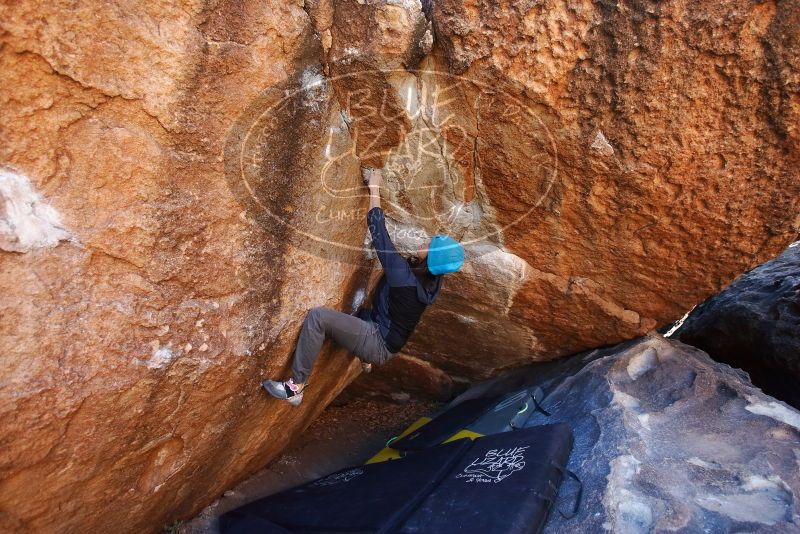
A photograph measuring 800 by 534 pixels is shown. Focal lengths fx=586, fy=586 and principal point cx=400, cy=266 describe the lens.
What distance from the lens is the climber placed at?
2666mm

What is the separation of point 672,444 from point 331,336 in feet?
5.18

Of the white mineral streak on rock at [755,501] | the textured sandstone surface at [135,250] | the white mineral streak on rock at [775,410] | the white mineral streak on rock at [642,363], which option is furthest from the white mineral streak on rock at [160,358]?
the white mineral streak on rock at [775,410]

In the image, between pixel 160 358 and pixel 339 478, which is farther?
pixel 339 478

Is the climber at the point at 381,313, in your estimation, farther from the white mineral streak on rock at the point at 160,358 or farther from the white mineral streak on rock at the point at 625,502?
the white mineral streak on rock at the point at 625,502

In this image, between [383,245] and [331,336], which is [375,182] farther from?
[331,336]

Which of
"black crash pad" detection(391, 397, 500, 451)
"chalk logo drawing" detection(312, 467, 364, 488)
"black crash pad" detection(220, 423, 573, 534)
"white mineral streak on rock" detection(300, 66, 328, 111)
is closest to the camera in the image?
"black crash pad" detection(220, 423, 573, 534)


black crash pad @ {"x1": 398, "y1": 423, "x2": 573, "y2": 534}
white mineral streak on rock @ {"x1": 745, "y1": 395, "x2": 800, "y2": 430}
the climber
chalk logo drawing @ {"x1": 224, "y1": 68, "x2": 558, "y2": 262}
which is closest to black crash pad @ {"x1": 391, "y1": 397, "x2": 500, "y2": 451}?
black crash pad @ {"x1": 398, "y1": 423, "x2": 573, "y2": 534}

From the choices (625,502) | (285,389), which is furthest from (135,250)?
(625,502)

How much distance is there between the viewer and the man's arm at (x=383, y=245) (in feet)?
8.63

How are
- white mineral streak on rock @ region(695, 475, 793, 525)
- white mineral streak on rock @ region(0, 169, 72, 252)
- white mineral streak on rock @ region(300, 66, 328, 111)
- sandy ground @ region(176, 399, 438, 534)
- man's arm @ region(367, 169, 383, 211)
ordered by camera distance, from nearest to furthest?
white mineral streak on rock @ region(0, 169, 72, 252)
white mineral streak on rock @ region(695, 475, 793, 525)
white mineral streak on rock @ region(300, 66, 328, 111)
man's arm @ region(367, 169, 383, 211)
sandy ground @ region(176, 399, 438, 534)

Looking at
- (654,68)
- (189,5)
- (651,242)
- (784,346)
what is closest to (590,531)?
(651,242)

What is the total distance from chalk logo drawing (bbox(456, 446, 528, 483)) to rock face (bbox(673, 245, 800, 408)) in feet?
6.06

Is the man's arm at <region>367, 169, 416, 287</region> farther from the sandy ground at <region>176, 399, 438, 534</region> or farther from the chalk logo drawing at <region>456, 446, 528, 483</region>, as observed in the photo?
the sandy ground at <region>176, 399, 438, 534</region>

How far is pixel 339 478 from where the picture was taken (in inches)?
121
